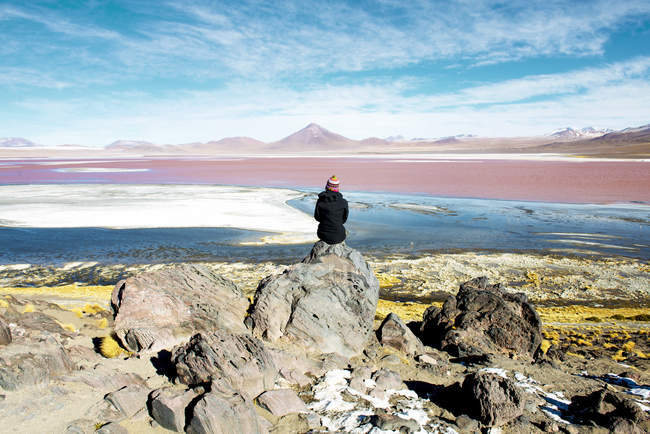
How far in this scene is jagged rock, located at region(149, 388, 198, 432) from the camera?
4020mm

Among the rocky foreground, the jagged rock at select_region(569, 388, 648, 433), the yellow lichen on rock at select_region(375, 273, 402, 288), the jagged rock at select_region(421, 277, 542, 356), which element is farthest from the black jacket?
the jagged rock at select_region(569, 388, 648, 433)

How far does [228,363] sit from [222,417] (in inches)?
28.7

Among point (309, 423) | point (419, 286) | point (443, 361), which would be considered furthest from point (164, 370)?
point (419, 286)

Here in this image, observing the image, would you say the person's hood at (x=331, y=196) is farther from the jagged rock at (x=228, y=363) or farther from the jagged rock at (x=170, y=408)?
the jagged rock at (x=170, y=408)

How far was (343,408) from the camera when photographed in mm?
4707

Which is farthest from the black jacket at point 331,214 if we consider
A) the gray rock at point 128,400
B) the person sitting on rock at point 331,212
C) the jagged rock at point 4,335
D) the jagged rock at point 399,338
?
the jagged rock at point 4,335

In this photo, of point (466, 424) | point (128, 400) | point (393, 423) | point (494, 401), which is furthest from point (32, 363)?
point (494, 401)

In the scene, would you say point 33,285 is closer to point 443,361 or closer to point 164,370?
point 164,370

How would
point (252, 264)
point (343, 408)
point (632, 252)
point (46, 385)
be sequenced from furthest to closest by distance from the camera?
point (632, 252), point (252, 264), point (343, 408), point (46, 385)

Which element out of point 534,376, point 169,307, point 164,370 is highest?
point 169,307

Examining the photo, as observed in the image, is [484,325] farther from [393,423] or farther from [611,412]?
[393,423]

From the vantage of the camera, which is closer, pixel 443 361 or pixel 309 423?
pixel 309 423

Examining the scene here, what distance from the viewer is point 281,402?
460 cm

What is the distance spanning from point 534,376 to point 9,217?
19185 mm
